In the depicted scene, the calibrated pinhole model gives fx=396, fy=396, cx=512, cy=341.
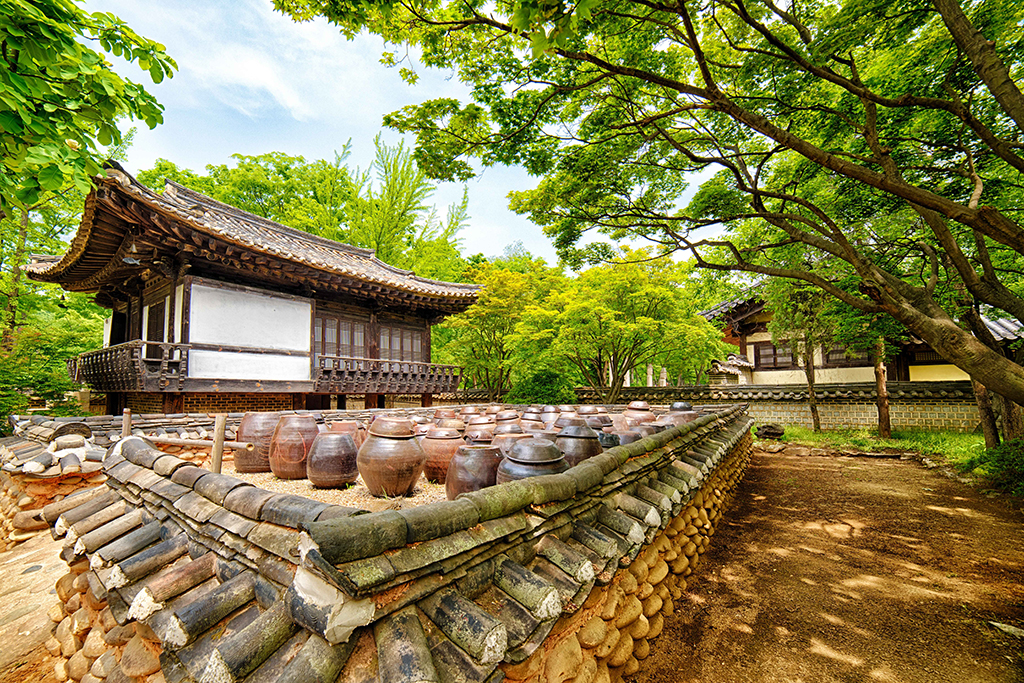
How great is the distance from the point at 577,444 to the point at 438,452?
1.32m

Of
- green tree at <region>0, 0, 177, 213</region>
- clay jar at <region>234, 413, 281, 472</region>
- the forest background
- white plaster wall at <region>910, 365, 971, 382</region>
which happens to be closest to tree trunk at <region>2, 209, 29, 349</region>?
the forest background

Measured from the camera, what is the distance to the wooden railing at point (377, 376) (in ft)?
33.3

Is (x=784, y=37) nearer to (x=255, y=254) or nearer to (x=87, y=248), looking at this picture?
(x=255, y=254)

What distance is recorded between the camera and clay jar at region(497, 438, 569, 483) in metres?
2.48

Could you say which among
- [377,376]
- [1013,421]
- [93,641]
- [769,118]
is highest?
[769,118]

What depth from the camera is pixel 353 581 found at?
1.17 meters

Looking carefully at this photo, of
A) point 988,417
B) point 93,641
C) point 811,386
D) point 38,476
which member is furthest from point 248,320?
point 811,386

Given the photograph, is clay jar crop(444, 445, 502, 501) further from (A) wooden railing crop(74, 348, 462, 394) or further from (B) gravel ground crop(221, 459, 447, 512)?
(A) wooden railing crop(74, 348, 462, 394)

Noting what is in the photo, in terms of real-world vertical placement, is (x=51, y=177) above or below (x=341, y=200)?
below

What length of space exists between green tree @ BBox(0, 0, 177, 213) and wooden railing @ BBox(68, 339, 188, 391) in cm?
524

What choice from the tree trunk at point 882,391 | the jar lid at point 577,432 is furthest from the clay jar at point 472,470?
the tree trunk at point 882,391

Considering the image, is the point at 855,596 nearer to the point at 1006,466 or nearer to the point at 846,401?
the point at 1006,466

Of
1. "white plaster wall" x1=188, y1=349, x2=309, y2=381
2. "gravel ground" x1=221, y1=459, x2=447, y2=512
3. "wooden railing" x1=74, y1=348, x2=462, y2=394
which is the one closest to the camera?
"gravel ground" x1=221, y1=459, x2=447, y2=512

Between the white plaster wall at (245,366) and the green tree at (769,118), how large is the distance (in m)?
6.24
